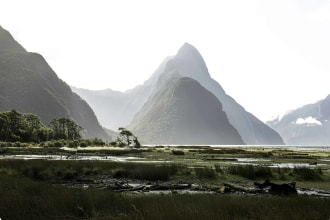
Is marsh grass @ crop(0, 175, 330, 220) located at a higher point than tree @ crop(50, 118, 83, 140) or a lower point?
lower

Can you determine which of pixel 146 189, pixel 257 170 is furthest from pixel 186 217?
pixel 257 170

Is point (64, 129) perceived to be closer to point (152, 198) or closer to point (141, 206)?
point (152, 198)

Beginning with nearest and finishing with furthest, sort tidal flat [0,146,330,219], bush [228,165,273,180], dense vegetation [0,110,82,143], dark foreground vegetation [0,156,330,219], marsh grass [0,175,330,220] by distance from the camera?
marsh grass [0,175,330,220], dark foreground vegetation [0,156,330,219], tidal flat [0,146,330,219], bush [228,165,273,180], dense vegetation [0,110,82,143]

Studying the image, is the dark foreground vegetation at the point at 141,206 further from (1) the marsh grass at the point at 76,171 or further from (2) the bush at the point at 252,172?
(2) the bush at the point at 252,172

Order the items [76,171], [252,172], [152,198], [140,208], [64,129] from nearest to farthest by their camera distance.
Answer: [140,208]
[152,198]
[252,172]
[76,171]
[64,129]

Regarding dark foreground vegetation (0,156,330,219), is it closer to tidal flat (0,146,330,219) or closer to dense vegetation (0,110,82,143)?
tidal flat (0,146,330,219)

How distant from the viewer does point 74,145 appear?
109500 millimetres

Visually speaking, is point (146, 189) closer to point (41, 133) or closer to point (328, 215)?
point (328, 215)

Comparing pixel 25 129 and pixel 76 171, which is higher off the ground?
pixel 25 129

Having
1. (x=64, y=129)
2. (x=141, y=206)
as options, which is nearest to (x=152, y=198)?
(x=141, y=206)

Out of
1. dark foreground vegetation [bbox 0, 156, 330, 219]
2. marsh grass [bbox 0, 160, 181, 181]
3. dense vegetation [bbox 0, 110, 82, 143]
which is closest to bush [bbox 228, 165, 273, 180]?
marsh grass [bbox 0, 160, 181, 181]

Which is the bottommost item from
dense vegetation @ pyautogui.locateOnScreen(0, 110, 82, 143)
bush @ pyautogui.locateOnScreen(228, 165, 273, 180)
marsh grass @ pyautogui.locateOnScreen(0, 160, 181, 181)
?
bush @ pyautogui.locateOnScreen(228, 165, 273, 180)

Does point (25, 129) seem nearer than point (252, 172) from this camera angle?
No

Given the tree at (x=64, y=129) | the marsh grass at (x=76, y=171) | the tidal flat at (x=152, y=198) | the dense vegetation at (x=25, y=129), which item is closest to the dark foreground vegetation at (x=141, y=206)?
the tidal flat at (x=152, y=198)
